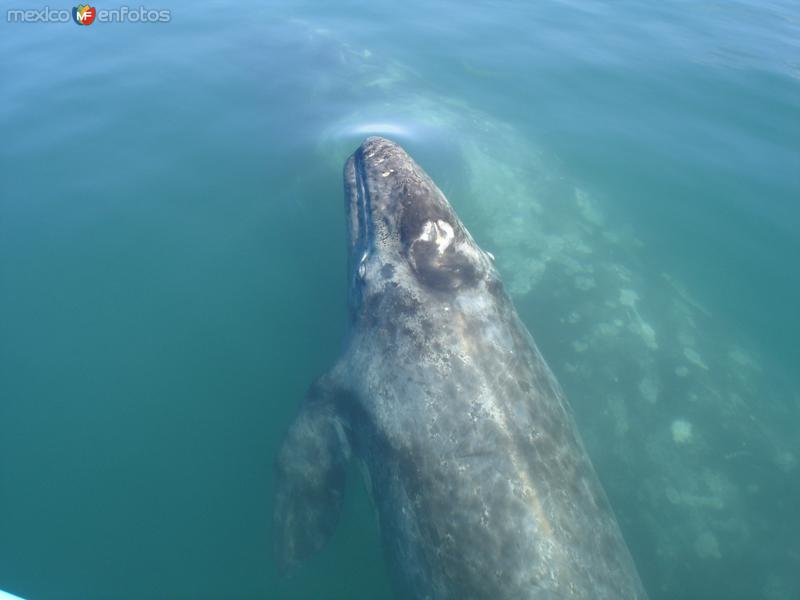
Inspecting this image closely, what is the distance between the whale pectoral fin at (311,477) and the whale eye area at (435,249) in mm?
2490

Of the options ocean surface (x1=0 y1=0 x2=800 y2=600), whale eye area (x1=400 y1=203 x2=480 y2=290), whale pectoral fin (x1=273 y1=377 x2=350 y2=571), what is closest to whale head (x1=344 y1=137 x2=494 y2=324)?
whale eye area (x1=400 y1=203 x2=480 y2=290)

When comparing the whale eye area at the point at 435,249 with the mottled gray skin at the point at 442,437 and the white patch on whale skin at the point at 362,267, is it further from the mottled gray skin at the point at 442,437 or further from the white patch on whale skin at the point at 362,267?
the white patch on whale skin at the point at 362,267

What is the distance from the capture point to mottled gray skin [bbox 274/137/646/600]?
257 inches

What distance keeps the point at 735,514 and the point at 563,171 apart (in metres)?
8.96

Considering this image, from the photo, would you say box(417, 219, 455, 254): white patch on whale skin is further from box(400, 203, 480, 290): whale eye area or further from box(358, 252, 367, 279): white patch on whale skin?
box(358, 252, 367, 279): white patch on whale skin

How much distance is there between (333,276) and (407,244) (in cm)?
317

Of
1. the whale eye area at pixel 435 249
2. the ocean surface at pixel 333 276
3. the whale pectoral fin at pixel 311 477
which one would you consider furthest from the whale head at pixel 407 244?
the ocean surface at pixel 333 276

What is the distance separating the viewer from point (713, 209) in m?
13.2

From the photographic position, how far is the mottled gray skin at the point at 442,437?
6520 millimetres

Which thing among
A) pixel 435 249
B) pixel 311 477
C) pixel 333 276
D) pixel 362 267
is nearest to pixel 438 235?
pixel 435 249

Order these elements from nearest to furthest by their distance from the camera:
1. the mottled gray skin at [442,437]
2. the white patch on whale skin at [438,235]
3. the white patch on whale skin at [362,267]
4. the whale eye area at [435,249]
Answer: the mottled gray skin at [442,437], the whale eye area at [435,249], the white patch on whale skin at [438,235], the white patch on whale skin at [362,267]

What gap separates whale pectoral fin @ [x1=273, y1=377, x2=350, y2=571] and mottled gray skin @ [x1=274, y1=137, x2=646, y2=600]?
0.07 ft

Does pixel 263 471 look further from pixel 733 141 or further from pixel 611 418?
pixel 733 141

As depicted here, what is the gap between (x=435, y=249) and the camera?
28.3 ft
